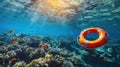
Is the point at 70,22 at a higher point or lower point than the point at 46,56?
lower

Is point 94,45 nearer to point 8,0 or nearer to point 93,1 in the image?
point 93,1

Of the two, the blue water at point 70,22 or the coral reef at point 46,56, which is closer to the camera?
the coral reef at point 46,56

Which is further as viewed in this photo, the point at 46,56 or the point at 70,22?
the point at 70,22

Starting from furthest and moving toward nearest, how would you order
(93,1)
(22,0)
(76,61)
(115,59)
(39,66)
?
(22,0)
(93,1)
(115,59)
(76,61)
(39,66)

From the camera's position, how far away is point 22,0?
2323 cm

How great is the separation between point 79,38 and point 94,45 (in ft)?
2.59

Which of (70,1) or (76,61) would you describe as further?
(70,1)

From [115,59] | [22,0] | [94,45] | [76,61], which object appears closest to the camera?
[94,45]

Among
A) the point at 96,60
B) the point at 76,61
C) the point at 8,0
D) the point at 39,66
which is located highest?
the point at 8,0

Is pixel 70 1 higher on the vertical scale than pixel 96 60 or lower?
higher

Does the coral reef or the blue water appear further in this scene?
the blue water

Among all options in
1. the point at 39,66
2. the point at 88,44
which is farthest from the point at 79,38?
the point at 39,66

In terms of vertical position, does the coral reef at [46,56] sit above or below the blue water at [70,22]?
above

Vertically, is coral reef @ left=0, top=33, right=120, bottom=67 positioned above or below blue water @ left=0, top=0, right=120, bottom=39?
above
